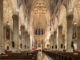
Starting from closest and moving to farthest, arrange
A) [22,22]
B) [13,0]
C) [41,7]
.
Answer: [13,0], [22,22], [41,7]

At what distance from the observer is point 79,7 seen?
24.7m

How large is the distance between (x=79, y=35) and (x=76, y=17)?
4183 mm

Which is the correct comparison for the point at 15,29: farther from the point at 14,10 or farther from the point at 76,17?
the point at 76,17

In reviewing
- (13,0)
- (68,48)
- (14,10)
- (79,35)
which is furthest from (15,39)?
(79,35)

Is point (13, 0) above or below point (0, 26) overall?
above

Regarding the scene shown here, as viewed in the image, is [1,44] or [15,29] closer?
[1,44]

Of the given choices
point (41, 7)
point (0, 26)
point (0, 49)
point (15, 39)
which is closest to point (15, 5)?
point (15, 39)

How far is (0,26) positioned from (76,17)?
65.7ft

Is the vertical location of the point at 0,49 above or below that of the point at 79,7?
below

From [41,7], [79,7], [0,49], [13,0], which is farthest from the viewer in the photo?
[41,7]

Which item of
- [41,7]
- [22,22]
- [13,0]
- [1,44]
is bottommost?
[1,44]

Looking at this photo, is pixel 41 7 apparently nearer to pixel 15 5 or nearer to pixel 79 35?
pixel 79 35

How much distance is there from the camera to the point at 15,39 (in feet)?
61.0

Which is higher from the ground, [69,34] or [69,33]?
[69,33]
